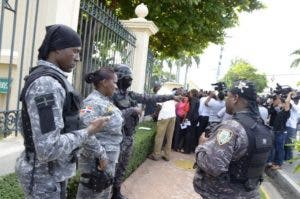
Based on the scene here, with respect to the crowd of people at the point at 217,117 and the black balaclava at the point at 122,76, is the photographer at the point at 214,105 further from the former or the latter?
the black balaclava at the point at 122,76

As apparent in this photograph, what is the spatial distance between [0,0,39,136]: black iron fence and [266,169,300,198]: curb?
588 centimetres

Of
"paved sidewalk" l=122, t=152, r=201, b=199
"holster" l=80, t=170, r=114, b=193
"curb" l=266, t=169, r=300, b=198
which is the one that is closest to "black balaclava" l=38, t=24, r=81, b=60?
"holster" l=80, t=170, r=114, b=193

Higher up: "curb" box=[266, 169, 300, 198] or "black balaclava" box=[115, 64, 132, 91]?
"black balaclava" box=[115, 64, 132, 91]

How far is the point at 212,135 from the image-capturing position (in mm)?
3273

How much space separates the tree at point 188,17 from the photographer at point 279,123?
133 inches

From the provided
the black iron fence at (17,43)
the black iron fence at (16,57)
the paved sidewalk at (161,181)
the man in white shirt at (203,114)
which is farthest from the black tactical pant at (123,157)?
the man in white shirt at (203,114)

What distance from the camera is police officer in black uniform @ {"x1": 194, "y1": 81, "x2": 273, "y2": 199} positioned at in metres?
3.13

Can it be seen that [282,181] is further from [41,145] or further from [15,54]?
[41,145]

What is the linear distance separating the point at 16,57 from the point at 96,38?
6.94 ft

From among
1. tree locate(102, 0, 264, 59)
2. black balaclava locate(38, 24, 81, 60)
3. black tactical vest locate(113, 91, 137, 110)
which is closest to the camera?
black balaclava locate(38, 24, 81, 60)

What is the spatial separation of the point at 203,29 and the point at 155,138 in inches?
184

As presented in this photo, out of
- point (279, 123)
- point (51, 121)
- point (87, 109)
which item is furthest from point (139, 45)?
point (51, 121)

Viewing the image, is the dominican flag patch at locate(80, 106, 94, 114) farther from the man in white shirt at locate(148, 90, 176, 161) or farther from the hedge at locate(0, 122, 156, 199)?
the man in white shirt at locate(148, 90, 176, 161)

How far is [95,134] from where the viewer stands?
3.88 metres
